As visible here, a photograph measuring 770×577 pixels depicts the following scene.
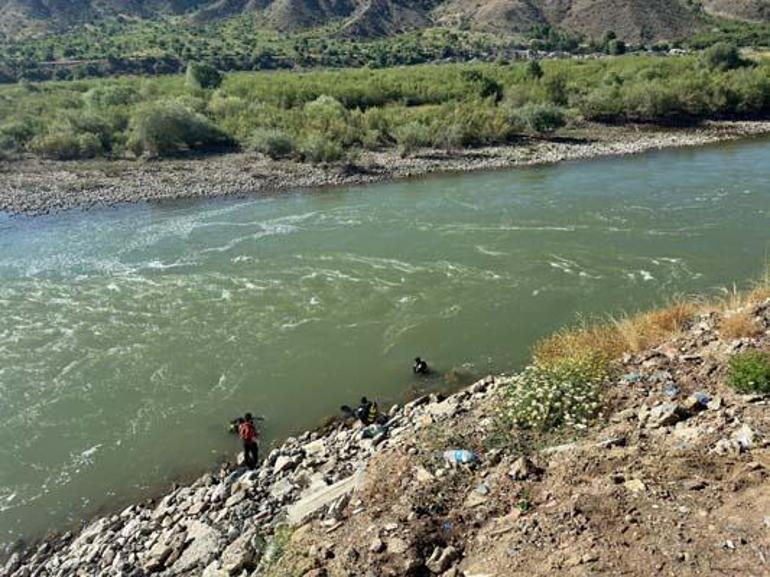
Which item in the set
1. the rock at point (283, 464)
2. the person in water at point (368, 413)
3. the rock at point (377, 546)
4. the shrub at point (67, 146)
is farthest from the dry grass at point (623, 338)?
the shrub at point (67, 146)

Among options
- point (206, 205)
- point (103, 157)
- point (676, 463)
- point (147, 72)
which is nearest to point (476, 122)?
point (206, 205)

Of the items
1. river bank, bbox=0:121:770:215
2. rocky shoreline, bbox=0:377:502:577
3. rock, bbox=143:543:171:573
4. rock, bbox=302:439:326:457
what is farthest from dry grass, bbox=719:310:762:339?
river bank, bbox=0:121:770:215

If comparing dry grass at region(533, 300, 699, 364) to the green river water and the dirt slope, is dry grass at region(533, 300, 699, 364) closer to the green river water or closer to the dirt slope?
the dirt slope

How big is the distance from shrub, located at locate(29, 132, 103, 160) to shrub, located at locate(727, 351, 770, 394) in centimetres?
4383

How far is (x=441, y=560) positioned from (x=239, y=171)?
35403 millimetres

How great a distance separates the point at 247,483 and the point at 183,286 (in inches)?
473

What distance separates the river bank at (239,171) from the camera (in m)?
36.4

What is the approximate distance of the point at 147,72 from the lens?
9544 centimetres

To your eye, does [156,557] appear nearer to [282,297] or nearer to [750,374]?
[750,374]

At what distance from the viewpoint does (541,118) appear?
162 ft

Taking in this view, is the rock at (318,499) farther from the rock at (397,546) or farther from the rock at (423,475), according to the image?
the rock at (397,546)

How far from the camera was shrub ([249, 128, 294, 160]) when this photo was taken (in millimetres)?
43469

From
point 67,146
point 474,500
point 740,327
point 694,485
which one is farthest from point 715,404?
point 67,146

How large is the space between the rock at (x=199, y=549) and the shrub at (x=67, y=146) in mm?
40166
